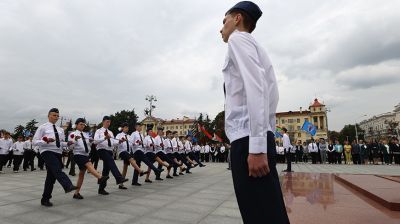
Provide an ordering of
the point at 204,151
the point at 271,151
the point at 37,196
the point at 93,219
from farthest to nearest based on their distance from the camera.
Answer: the point at 204,151 → the point at 37,196 → the point at 93,219 → the point at 271,151

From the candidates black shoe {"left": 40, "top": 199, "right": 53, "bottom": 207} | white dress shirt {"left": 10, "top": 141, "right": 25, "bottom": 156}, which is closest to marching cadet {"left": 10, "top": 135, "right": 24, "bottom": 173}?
white dress shirt {"left": 10, "top": 141, "right": 25, "bottom": 156}

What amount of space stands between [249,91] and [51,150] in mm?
6040

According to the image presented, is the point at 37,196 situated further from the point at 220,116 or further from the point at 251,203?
the point at 220,116

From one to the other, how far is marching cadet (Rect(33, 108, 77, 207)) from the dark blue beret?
5.23m

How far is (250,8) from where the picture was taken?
2.20 m

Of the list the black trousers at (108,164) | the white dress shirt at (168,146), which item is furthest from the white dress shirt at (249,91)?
the white dress shirt at (168,146)

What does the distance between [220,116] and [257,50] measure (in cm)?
6852

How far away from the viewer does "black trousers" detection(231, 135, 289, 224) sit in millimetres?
1803

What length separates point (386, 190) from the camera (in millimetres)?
5930

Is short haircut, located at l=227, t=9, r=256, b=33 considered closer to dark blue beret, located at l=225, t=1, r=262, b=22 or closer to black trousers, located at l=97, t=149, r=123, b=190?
dark blue beret, located at l=225, t=1, r=262, b=22

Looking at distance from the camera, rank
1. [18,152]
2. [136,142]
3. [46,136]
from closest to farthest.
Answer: [46,136], [136,142], [18,152]

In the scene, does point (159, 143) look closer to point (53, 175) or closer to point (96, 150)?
point (96, 150)

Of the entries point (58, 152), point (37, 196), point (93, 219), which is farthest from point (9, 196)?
point (93, 219)

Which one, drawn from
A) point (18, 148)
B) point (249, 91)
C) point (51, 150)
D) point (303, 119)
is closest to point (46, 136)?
point (51, 150)
